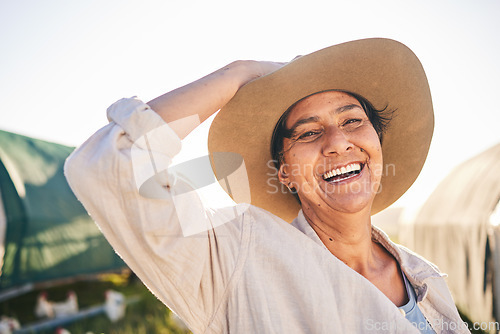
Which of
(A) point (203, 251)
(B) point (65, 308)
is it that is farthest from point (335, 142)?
(B) point (65, 308)

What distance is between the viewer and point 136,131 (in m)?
1.20

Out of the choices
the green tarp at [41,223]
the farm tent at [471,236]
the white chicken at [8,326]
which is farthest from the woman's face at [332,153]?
the green tarp at [41,223]

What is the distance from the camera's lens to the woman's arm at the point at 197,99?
4.30 feet

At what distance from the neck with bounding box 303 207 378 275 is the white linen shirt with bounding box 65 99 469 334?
36 cm

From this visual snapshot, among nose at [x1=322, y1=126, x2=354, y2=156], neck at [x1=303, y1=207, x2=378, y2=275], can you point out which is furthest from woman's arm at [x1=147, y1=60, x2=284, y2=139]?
neck at [x1=303, y1=207, x2=378, y2=275]

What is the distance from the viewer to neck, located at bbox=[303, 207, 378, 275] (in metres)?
1.89

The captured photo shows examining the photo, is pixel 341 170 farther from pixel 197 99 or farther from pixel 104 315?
pixel 104 315

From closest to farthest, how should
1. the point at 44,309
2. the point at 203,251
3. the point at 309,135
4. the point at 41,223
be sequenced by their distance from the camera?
the point at 203,251 < the point at 309,135 < the point at 44,309 < the point at 41,223

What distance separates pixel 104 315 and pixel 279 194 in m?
4.12

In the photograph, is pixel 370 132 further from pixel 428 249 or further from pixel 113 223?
pixel 428 249

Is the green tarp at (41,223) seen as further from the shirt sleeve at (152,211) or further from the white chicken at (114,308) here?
the shirt sleeve at (152,211)

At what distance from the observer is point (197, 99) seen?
138 centimetres

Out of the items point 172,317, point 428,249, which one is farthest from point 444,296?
point 428,249

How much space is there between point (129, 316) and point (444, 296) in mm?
4285
